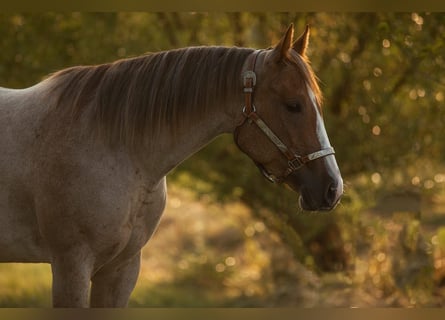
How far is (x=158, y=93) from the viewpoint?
3.10 meters

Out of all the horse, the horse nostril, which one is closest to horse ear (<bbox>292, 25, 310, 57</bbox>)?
the horse

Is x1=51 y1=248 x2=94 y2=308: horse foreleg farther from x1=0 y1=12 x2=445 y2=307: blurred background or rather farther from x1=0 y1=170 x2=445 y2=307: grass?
x1=0 y1=170 x2=445 y2=307: grass

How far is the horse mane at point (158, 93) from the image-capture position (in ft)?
10.1

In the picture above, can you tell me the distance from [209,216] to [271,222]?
337 cm

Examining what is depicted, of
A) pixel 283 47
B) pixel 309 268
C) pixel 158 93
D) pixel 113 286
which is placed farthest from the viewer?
pixel 309 268

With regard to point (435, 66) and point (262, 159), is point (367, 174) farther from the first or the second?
point (262, 159)

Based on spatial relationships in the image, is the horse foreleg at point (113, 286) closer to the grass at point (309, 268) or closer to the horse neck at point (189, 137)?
the horse neck at point (189, 137)

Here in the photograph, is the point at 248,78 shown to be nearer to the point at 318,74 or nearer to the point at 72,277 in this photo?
the point at 72,277

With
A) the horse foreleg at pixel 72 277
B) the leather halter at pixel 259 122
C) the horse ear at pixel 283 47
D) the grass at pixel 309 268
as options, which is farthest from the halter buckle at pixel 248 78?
the grass at pixel 309 268

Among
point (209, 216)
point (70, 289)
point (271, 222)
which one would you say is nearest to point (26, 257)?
point (70, 289)

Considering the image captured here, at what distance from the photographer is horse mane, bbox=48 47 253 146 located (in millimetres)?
3068

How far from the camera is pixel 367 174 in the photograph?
24.1ft

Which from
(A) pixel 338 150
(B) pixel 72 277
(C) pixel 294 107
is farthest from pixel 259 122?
(A) pixel 338 150

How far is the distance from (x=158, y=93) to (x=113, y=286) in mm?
986
